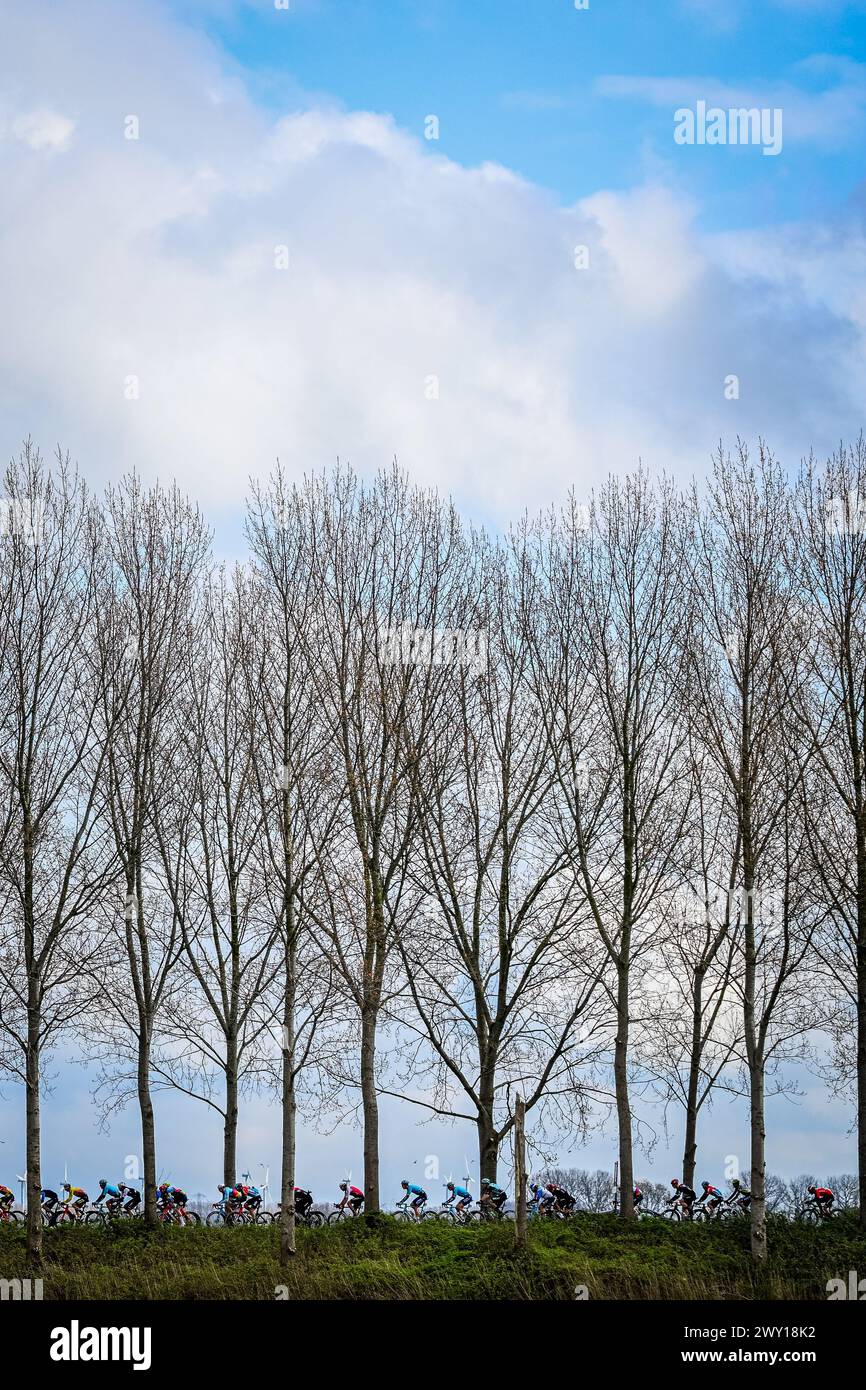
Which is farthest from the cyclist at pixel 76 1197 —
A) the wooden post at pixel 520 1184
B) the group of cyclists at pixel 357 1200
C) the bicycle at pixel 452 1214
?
the wooden post at pixel 520 1184

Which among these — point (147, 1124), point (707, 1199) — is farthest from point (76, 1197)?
point (707, 1199)

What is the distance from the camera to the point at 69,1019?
19.2 metres

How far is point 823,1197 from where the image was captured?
20484 mm

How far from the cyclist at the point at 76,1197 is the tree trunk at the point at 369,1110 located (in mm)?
6989

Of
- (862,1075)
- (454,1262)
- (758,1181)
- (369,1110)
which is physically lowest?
(454,1262)

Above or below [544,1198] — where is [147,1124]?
above

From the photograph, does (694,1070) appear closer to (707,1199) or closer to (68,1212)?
(707,1199)

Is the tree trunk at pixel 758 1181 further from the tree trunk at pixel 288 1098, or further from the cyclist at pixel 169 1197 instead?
the cyclist at pixel 169 1197

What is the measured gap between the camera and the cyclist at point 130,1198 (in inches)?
931

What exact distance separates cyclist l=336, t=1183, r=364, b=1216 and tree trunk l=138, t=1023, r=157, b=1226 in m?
3.90

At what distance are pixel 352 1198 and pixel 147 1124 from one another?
5173mm
